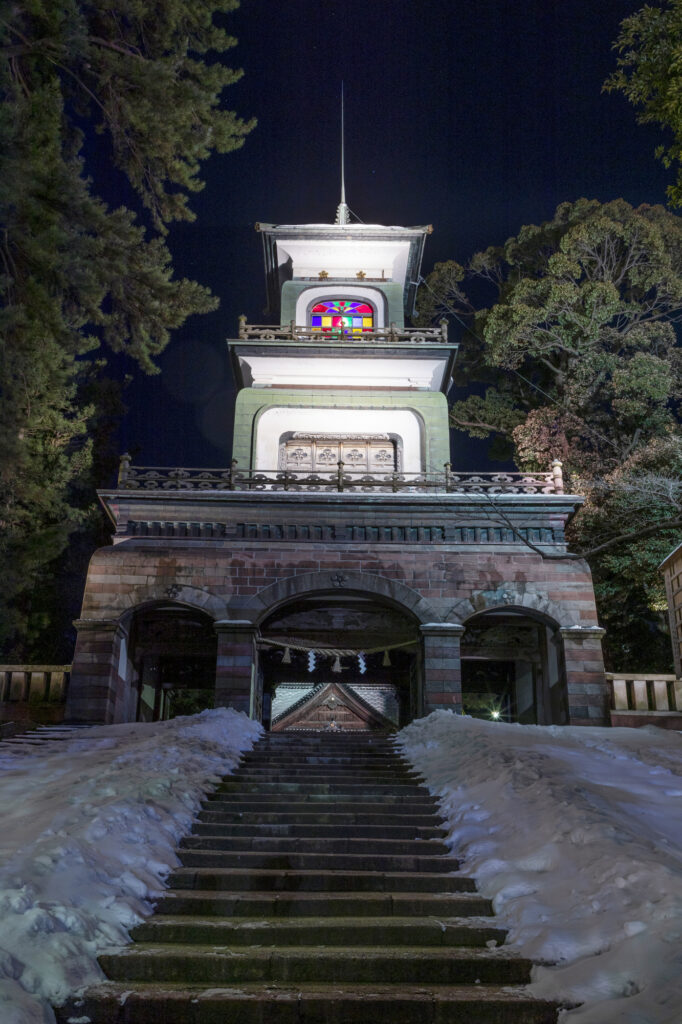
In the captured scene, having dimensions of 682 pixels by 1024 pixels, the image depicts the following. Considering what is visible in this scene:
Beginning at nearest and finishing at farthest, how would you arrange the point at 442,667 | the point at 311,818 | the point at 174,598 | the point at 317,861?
the point at 317,861 < the point at 311,818 < the point at 442,667 < the point at 174,598

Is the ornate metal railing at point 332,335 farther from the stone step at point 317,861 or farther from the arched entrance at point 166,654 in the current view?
the stone step at point 317,861

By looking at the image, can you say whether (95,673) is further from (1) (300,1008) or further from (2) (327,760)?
(1) (300,1008)

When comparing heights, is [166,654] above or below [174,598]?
below

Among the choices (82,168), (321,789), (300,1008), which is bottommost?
(300,1008)

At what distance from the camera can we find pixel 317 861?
728cm

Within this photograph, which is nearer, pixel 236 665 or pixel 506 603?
pixel 236 665

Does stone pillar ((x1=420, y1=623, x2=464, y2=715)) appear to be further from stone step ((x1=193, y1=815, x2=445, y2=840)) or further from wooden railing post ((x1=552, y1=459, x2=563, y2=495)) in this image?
stone step ((x1=193, y1=815, x2=445, y2=840))

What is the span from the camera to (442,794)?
9570mm

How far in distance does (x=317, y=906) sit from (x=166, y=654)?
16.9 meters

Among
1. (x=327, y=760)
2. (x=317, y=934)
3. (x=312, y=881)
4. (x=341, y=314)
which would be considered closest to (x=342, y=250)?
(x=341, y=314)

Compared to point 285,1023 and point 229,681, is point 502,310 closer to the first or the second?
→ point 229,681

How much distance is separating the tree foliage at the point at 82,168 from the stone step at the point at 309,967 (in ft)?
28.3

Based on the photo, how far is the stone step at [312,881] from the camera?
6.79m

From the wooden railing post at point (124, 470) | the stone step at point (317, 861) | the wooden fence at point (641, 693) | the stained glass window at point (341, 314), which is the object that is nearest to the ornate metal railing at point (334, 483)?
the wooden railing post at point (124, 470)
